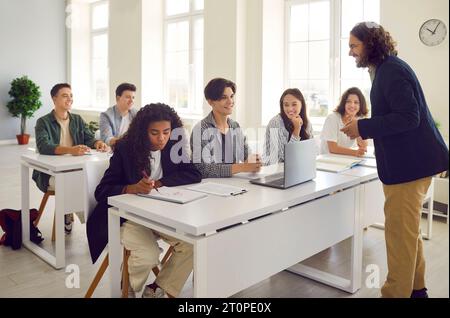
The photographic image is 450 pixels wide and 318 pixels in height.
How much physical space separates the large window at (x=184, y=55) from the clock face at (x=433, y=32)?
365cm

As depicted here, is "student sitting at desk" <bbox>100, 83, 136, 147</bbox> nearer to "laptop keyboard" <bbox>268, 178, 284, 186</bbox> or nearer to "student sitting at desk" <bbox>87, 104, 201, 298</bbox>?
"student sitting at desk" <bbox>87, 104, 201, 298</bbox>

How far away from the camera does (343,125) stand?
3.67 metres

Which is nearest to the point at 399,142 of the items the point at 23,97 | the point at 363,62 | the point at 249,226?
the point at 363,62

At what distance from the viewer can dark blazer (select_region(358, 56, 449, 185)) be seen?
2.07 m

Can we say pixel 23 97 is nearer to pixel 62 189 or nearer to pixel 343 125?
pixel 62 189

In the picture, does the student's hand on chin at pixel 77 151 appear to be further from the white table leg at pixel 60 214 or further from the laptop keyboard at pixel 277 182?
the laptop keyboard at pixel 277 182

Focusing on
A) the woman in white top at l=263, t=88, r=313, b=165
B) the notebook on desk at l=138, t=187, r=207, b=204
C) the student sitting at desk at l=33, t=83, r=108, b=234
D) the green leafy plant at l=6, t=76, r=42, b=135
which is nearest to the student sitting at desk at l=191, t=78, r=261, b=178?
the woman in white top at l=263, t=88, r=313, b=165

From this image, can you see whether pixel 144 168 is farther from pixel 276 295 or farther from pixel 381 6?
pixel 381 6

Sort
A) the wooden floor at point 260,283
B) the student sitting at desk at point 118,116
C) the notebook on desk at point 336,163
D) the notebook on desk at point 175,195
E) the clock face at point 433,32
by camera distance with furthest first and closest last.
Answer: the clock face at point 433,32
the student sitting at desk at point 118,116
the notebook on desk at point 336,163
the wooden floor at point 260,283
the notebook on desk at point 175,195

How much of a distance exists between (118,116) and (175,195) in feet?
7.45

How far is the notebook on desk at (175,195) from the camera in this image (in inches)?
79.5

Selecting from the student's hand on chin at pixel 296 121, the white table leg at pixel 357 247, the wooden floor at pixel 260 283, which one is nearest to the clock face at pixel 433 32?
the wooden floor at pixel 260 283
